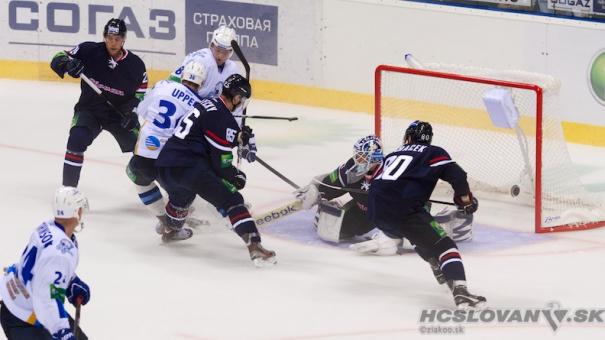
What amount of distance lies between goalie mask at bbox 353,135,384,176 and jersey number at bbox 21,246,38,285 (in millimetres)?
2998

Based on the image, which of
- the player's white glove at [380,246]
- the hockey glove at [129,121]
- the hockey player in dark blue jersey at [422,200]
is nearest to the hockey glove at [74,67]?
the hockey glove at [129,121]

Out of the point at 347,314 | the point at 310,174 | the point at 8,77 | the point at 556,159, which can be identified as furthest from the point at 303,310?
the point at 8,77

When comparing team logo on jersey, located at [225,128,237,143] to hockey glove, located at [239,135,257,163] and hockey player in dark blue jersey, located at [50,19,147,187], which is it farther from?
hockey player in dark blue jersey, located at [50,19,147,187]

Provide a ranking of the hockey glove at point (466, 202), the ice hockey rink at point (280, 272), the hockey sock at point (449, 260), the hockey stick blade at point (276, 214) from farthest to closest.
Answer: the hockey stick blade at point (276, 214), the hockey glove at point (466, 202), the hockey sock at point (449, 260), the ice hockey rink at point (280, 272)

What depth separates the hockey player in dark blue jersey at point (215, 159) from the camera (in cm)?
755

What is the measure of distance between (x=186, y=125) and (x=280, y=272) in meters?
0.92

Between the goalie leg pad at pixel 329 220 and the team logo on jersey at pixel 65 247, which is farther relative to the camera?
the goalie leg pad at pixel 329 220

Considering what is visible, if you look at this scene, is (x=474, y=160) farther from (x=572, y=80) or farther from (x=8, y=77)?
(x=8, y=77)

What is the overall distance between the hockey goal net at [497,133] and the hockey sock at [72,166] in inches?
76.8

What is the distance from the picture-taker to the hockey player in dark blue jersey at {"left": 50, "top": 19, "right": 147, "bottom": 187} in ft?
29.1

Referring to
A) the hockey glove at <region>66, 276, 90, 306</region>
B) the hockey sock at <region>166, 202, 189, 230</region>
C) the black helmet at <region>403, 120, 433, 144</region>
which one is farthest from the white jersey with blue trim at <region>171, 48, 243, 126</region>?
the hockey glove at <region>66, 276, 90, 306</region>

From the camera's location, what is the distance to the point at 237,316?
22.5ft

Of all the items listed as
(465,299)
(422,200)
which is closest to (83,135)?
(422,200)

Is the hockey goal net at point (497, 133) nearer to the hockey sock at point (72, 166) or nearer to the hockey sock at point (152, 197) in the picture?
the hockey sock at point (152, 197)
